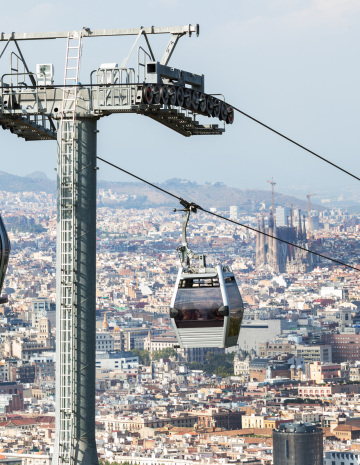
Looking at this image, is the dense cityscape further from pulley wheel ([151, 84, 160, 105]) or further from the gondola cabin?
pulley wheel ([151, 84, 160, 105])

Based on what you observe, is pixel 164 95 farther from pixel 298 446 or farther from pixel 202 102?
pixel 298 446

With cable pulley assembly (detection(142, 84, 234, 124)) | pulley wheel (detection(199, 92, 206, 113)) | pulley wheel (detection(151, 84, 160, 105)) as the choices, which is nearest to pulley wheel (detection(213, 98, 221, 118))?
cable pulley assembly (detection(142, 84, 234, 124))

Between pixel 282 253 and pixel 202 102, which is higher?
pixel 282 253

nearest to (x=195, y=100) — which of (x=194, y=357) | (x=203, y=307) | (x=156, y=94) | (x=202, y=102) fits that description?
(x=202, y=102)

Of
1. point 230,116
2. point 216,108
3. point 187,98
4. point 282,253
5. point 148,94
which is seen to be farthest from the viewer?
point 282,253

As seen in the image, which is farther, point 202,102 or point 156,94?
point 202,102

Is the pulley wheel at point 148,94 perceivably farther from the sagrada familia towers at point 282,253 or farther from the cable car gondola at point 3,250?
the sagrada familia towers at point 282,253

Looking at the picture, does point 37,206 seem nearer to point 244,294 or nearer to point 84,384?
point 244,294
